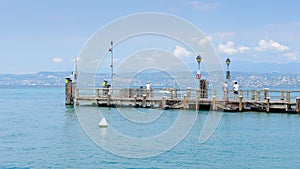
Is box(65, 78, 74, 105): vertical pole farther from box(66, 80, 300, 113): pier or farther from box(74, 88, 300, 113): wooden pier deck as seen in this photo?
box(74, 88, 300, 113): wooden pier deck

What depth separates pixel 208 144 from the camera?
29516 millimetres

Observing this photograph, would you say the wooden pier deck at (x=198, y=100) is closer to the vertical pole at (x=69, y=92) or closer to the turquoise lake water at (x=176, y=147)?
the vertical pole at (x=69, y=92)

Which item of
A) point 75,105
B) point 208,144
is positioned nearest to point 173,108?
point 75,105

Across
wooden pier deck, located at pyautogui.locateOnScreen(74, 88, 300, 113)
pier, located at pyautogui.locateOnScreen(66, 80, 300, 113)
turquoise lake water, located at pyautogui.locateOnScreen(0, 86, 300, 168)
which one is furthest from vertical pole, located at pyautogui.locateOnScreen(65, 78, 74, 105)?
turquoise lake water, located at pyautogui.locateOnScreen(0, 86, 300, 168)

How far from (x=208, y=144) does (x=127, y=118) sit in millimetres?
15702

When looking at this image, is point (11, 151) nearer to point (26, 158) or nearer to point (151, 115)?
point (26, 158)

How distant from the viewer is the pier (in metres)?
45.8

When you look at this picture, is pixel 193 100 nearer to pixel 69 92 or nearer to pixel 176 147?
pixel 69 92

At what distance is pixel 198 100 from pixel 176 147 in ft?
64.1

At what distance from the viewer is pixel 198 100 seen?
47.4m

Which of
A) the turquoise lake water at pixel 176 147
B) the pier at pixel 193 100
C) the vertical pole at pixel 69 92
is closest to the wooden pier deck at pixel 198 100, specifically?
the pier at pixel 193 100

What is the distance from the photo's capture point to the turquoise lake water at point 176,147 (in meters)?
23.9

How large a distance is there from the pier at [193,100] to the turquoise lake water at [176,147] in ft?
13.4

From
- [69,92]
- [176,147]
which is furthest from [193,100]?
[176,147]
